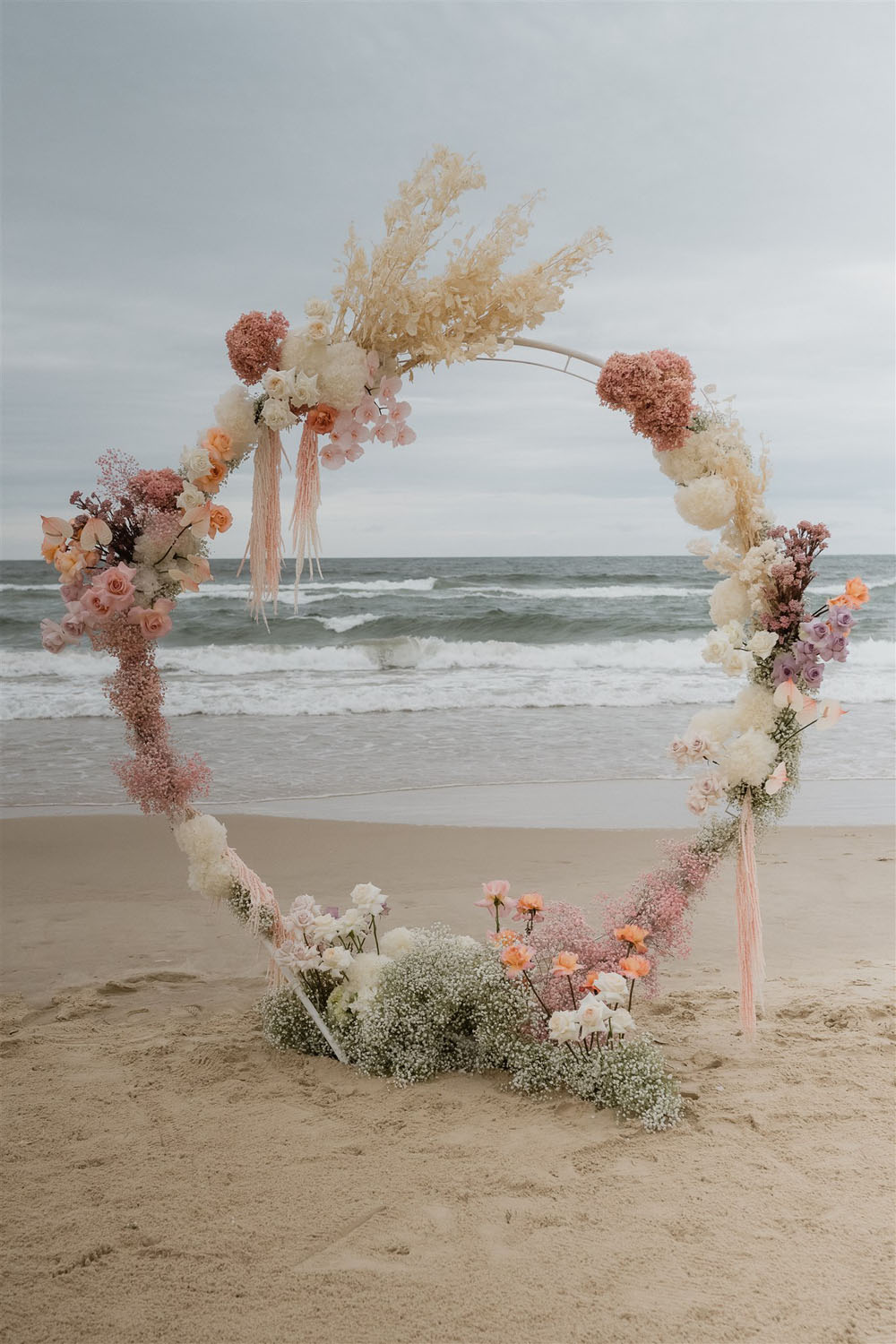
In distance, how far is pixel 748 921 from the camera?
393 cm

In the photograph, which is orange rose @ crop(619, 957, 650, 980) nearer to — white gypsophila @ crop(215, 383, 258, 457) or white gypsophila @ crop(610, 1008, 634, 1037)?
white gypsophila @ crop(610, 1008, 634, 1037)

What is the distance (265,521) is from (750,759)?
83.9 inches

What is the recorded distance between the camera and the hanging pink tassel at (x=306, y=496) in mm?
4008

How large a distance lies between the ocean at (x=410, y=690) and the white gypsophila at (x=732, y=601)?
1.72 metres

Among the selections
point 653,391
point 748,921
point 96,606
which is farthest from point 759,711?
point 96,606

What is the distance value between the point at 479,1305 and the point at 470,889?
380cm

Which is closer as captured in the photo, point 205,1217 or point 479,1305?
point 479,1305

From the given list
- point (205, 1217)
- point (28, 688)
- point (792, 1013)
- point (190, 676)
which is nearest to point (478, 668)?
point (190, 676)

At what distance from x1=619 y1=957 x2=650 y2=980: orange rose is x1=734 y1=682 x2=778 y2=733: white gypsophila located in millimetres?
1009

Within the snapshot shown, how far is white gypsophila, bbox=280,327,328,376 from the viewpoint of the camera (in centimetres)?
392

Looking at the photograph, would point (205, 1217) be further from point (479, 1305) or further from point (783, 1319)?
point (783, 1319)

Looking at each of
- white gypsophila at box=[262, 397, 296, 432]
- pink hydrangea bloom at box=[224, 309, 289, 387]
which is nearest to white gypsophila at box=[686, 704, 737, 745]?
white gypsophila at box=[262, 397, 296, 432]

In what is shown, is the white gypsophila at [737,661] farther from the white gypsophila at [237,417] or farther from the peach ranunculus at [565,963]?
the white gypsophila at [237,417]

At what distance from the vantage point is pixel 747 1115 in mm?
3660
